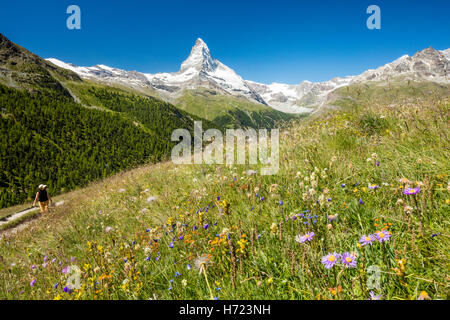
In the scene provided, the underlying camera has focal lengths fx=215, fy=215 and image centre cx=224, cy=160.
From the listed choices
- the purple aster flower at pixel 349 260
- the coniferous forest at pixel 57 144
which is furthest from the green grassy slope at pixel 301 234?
the coniferous forest at pixel 57 144

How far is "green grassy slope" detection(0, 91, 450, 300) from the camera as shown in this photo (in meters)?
1.61

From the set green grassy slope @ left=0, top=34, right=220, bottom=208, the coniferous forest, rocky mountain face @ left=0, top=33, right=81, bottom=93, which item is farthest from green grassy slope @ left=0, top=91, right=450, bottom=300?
rocky mountain face @ left=0, top=33, right=81, bottom=93

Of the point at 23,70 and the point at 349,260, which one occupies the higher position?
the point at 23,70

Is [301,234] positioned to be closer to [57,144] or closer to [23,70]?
[57,144]

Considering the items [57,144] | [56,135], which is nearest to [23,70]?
[56,135]

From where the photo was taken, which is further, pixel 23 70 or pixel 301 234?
pixel 23 70

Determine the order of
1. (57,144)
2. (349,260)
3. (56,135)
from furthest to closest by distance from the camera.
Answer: (56,135) < (57,144) < (349,260)

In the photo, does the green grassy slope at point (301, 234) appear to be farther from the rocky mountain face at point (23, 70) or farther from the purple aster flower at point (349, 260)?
the rocky mountain face at point (23, 70)

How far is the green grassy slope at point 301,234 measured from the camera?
161 cm

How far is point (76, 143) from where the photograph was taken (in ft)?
251

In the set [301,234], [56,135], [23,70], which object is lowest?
[301,234]

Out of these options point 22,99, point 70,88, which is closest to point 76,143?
point 22,99

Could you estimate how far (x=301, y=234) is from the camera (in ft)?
7.35
